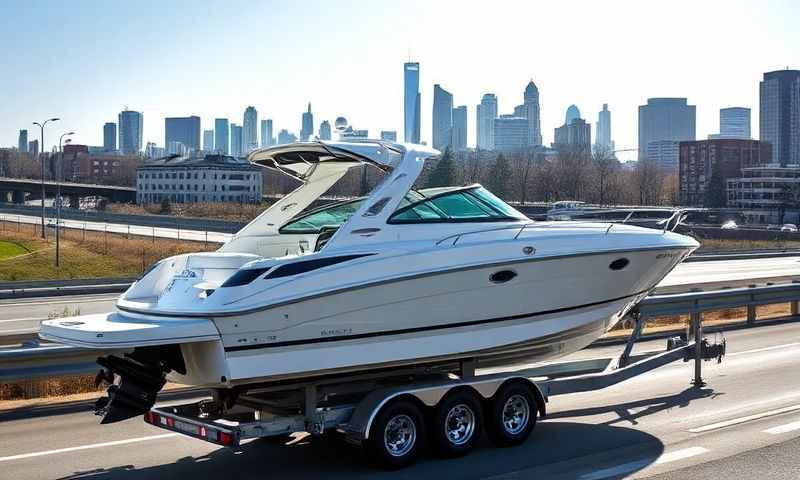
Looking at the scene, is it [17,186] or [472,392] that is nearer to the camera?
[472,392]

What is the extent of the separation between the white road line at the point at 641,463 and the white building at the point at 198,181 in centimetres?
9565

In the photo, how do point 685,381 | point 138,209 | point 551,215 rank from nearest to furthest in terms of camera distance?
point 551,215 → point 685,381 → point 138,209

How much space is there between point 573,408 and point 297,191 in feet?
13.7

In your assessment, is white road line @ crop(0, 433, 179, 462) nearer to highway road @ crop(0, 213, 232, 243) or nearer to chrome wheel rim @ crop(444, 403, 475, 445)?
chrome wheel rim @ crop(444, 403, 475, 445)

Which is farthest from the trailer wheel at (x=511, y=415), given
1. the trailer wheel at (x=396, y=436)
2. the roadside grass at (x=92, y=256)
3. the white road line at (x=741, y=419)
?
the roadside grass at (x=92, y=256)

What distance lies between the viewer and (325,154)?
10.4 m

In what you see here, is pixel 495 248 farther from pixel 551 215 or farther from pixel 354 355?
pixel 551 215

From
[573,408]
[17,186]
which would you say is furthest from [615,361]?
[17,186]

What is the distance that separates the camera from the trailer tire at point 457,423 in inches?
352

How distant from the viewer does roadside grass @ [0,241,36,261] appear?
51.9 m

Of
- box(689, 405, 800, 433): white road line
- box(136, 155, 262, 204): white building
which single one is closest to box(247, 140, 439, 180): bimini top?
box(689, 405, 800, 433): white road line

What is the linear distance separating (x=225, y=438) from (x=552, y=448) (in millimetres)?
3334

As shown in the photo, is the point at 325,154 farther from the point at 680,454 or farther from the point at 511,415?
the point at 680,454

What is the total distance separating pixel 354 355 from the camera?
868 cm
